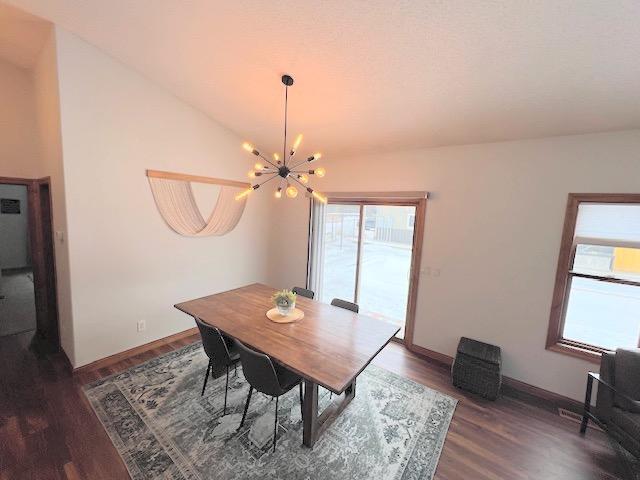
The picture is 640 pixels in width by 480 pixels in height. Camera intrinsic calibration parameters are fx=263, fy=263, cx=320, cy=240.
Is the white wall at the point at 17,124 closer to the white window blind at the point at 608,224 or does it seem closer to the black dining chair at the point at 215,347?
the black dining chair at the point at 215,347

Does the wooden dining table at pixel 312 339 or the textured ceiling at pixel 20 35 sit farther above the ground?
the textured ceiling at pixel 20 35

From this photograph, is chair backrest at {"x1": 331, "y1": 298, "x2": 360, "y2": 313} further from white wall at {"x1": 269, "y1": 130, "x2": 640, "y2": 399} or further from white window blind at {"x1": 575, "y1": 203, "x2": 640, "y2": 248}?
white window blind at {"x1": 575, "y1": 203, "x2": 640, "y2": 248}

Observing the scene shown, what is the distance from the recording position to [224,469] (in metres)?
1.80

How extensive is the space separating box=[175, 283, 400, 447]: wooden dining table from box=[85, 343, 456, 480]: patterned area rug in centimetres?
18

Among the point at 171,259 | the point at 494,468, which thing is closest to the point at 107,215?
the point at 171,259

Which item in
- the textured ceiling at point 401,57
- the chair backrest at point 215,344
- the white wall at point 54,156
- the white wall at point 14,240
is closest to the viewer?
the textured ceiling at point 401,57

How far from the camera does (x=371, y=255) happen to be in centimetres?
409

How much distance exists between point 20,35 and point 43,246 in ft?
7.19

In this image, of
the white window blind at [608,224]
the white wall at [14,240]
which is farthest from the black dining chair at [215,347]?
the white wall at [14,240]

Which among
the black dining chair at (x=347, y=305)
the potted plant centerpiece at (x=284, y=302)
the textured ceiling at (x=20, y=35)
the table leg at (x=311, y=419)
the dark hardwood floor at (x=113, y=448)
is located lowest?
the dark hardwood floor at (x=113, y=448)

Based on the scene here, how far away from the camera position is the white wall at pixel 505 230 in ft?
7.97

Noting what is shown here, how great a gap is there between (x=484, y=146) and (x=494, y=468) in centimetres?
287

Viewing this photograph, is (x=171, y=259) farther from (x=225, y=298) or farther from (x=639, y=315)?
(x=639, y=315)

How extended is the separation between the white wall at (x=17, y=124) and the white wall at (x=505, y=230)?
14.5ft
